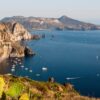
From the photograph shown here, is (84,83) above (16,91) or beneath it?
beneath

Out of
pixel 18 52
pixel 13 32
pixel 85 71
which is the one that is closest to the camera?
pixel 85 71

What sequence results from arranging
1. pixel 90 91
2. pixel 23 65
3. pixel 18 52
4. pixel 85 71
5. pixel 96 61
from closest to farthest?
pixel 90 91, pixel 85 71, pixel 23 65, pixel 96 61, pixel 18 52

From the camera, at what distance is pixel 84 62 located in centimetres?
10300

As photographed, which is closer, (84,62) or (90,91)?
(90,91)

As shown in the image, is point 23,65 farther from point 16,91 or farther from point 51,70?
point 16,91

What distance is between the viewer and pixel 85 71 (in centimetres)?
8675

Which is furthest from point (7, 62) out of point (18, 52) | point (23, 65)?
point (18, 52)

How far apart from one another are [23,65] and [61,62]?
1223 cm

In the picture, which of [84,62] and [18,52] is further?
[18,52]

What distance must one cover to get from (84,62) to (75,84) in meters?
29.8

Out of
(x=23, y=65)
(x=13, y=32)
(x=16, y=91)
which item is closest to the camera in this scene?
(x=16, y=91)

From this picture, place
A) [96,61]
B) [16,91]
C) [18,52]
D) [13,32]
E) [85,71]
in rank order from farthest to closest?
1. [13,32]
2. [18,52]
3. [96,61]
4. [85,71]
5. [16,91]

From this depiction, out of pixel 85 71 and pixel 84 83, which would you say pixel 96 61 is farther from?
pixel 84 83

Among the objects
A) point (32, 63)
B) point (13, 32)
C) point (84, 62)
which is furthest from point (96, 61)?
point (13, 32)
